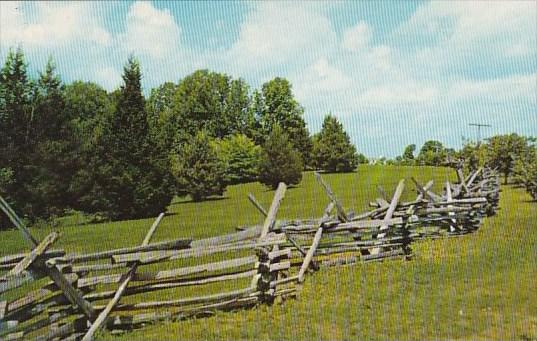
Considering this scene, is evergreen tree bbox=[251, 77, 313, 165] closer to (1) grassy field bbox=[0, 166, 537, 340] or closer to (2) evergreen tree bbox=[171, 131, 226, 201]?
(2) evergreen tree bbox=[171, 131, 226, 201]

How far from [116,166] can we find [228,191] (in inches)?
610

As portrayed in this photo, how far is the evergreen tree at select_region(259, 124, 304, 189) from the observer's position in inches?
1528

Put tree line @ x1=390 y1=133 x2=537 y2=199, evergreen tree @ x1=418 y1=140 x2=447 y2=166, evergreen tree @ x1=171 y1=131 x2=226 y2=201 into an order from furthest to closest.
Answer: evergreen tree @ x1=418 y1=140 x2=447 y2=166 < tree line @ x1=390 y1=133 x2=537 y2=199 < evergreen tree @ x1=171 y1=131 x2=226 y2=201

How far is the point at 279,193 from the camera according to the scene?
26.3ft

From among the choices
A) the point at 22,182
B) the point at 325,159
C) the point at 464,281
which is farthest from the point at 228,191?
the point at 464,281

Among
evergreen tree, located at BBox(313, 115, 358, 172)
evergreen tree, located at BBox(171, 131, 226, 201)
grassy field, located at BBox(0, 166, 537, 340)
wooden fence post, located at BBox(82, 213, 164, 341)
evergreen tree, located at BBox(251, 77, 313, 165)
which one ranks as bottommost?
grassy field, located at BBox(0, 166, 537, 340)

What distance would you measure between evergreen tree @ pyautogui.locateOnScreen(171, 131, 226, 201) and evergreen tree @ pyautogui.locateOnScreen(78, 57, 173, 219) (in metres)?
6.73

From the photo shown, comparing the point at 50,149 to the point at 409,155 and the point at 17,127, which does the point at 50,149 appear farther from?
the point at 409,155

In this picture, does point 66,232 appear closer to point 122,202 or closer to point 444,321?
point 122,202

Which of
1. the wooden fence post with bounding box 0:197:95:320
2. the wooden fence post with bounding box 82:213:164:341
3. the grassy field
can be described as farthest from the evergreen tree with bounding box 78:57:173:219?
the wooden fence post with bounding box 0:197:95:320

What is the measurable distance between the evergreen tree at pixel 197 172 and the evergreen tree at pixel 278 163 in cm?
460

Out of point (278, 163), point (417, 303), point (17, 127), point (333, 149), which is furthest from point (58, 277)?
point (333, 149)

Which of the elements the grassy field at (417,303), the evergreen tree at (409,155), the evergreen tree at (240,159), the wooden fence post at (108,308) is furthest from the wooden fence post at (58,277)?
the evergreen tree at (409,155)

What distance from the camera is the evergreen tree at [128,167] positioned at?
26.3m
